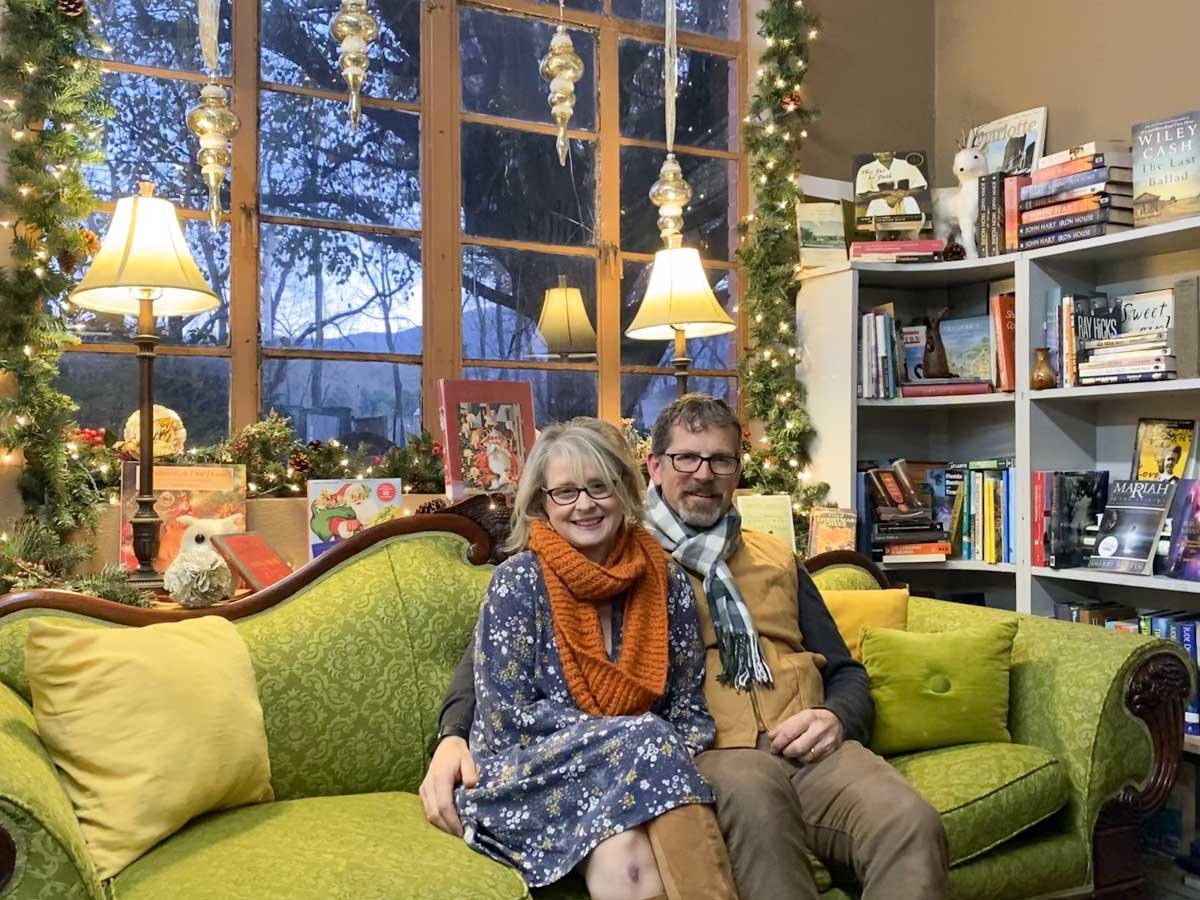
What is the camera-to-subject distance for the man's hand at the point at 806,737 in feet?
6.12

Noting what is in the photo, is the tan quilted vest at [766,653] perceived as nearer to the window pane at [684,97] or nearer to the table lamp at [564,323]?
the table lamp at [564,323]

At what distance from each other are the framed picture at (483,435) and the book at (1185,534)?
182 cm

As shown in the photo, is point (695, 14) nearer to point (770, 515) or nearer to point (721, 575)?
point (770, 515)

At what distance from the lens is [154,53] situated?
2904mm

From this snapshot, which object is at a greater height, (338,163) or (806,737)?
(338,163)

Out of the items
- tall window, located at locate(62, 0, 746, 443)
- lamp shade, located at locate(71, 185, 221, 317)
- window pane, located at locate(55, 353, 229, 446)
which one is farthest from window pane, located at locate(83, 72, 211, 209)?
lamp shade, located at locate(71, 185, 221, 317)

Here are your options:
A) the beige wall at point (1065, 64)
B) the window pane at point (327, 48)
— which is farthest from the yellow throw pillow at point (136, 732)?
the beige wall at point (1065, 64)

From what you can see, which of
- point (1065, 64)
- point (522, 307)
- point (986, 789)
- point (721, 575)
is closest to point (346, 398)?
point (522, 307)

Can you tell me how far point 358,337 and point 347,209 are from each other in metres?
0.40

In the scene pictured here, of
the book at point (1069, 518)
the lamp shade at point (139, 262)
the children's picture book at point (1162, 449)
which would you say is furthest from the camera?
the book at point (1069, 518)

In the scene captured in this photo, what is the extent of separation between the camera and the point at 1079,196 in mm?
3021

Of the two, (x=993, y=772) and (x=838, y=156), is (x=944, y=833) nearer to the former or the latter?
(x=993, y=772)

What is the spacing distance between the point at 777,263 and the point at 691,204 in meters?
0.43

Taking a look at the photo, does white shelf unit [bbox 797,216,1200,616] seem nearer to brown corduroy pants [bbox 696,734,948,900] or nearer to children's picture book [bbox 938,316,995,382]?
children's picture book [bbox 938,316,995,382]
